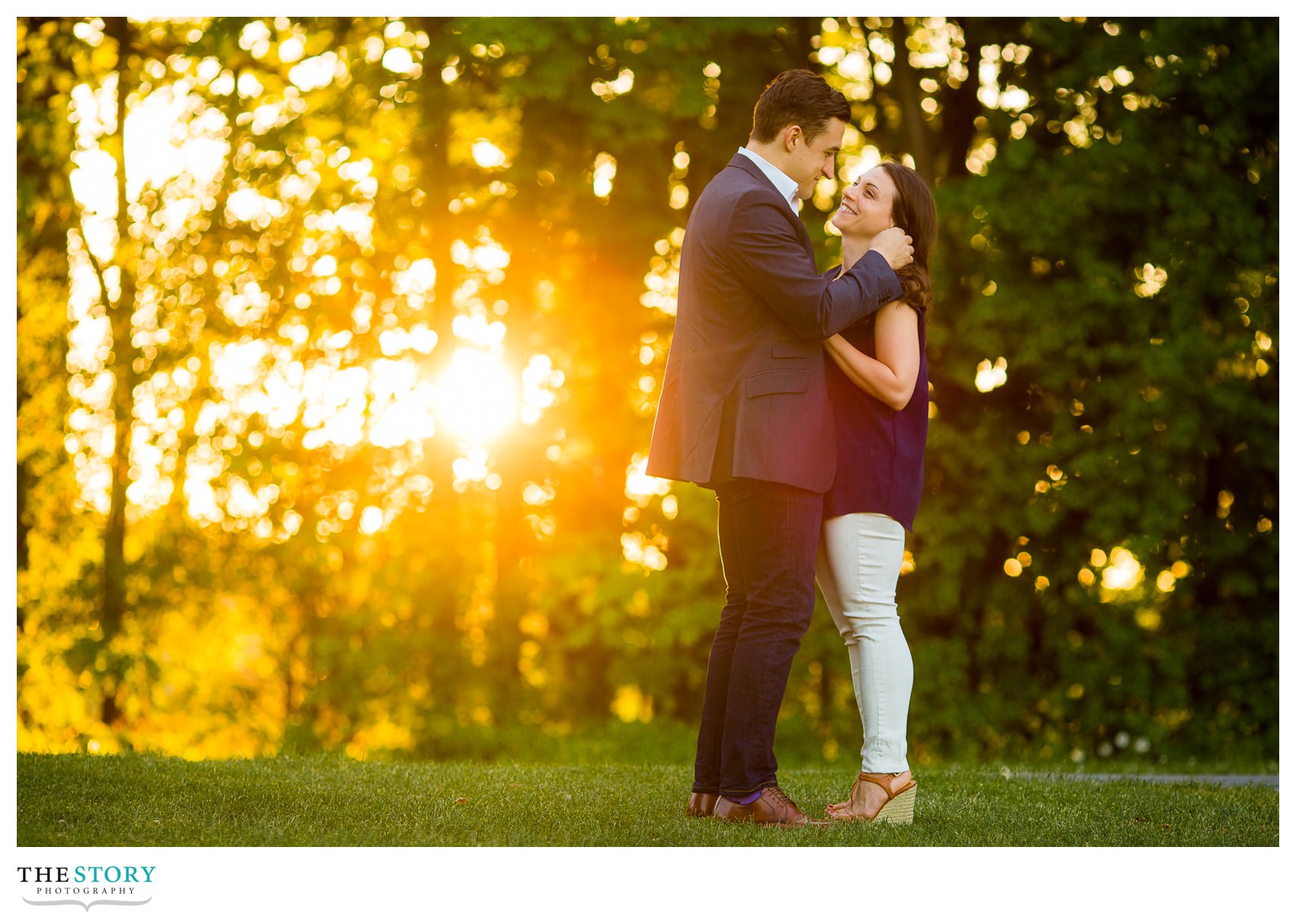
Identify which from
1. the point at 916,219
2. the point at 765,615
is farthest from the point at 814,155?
the point at 765,615

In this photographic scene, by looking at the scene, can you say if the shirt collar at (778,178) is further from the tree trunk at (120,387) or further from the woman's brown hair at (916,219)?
the tree trunk at (120,387)

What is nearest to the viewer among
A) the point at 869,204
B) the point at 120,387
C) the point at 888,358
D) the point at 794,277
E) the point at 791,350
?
the point at 794,277

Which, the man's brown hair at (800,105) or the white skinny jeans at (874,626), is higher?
the man's brown hair at (800,105)

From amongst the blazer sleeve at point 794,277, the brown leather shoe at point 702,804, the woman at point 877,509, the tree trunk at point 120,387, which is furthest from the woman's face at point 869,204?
the tree trunk at point 120,387

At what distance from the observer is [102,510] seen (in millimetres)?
10898

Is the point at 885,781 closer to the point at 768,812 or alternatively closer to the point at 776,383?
the point at 768,812

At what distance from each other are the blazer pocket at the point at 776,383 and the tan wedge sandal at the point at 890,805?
3.79 feet

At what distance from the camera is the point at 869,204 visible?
378 cm

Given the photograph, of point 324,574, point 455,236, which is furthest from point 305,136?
point 324,574

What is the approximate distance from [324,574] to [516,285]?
2.76 metres

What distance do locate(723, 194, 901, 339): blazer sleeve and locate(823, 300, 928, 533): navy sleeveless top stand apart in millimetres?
218

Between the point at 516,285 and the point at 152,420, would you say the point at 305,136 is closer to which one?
the point at 516,285

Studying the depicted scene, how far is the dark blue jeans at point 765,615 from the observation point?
3.55 m

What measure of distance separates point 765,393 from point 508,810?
1524 mm
